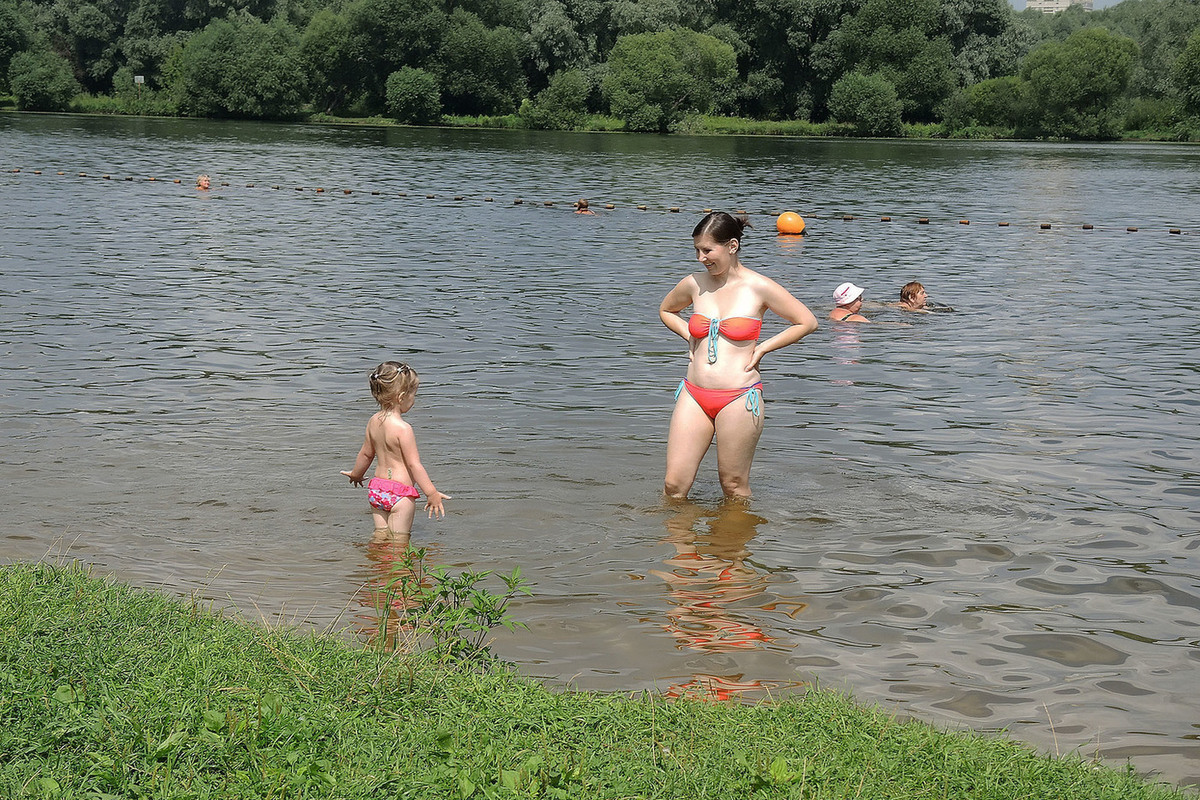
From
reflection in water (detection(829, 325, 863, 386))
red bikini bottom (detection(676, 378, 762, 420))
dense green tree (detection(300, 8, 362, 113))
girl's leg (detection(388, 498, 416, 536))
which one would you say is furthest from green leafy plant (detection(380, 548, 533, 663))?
dense green tree (detection(300, 8, 362, 113))

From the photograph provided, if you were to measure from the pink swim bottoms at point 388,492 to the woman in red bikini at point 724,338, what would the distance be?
1.95 meters

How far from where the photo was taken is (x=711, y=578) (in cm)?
785

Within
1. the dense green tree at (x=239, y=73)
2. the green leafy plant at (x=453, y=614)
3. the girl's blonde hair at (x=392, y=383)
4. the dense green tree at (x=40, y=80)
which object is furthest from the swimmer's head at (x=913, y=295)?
the dense green tree at (x=40, y=80)

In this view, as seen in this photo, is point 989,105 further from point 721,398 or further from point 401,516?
point 401,516

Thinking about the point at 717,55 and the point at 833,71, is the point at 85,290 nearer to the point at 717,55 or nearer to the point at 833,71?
the point at 717,55

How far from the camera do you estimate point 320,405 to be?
12.1m

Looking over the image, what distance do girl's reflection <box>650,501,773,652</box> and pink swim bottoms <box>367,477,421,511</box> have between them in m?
1.73

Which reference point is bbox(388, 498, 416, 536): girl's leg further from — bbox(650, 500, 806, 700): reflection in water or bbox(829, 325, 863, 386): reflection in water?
bbox(829, 325, 863, 386): reflection in water

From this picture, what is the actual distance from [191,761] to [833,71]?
93.9m

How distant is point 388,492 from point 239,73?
3659 inches

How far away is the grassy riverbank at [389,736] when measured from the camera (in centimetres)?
436

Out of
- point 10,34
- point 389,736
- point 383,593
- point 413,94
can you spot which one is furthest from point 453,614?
point 10,34

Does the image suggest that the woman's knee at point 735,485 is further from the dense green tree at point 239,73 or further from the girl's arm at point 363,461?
the dense green tree at point 239,73

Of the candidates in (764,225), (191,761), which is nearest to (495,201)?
(764,225)
